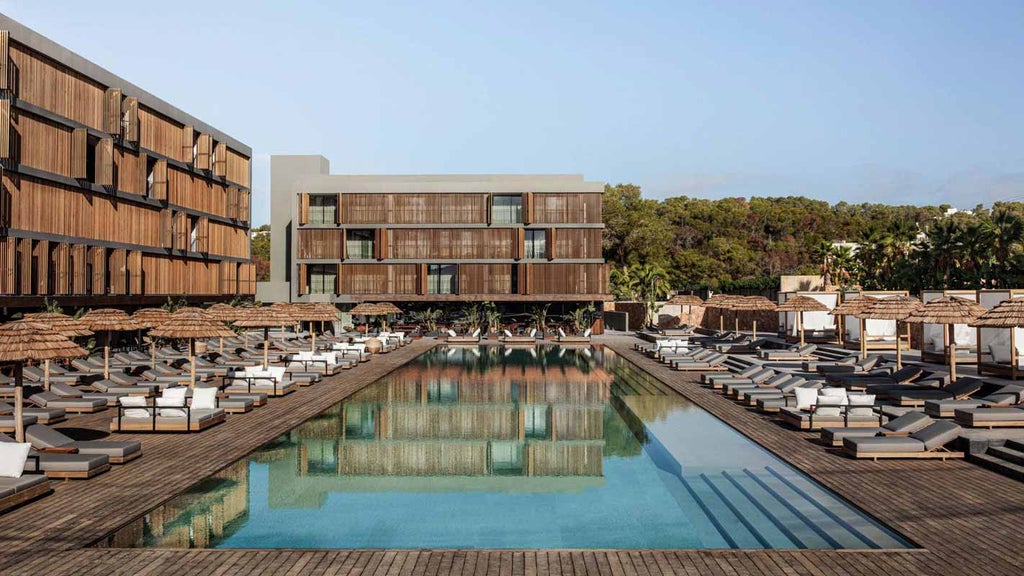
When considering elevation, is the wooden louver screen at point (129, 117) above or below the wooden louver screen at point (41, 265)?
above

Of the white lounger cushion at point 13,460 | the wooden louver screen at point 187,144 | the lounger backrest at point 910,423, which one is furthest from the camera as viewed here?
the wooden louver screen at point 187,144

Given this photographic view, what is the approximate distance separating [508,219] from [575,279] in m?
5.79

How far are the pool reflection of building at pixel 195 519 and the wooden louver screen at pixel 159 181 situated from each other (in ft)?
99.6

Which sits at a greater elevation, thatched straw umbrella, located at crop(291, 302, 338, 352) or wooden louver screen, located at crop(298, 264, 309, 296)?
wooden louver screen, located at crop(298, 264, 309, 296)

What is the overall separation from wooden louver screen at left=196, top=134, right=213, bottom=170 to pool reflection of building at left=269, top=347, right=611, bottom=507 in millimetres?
24380

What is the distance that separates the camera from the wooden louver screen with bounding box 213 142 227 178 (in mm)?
44438

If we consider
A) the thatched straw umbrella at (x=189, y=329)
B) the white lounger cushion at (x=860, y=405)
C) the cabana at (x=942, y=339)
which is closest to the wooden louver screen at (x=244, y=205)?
the thatched straw umbrella at (x=189, y=329)

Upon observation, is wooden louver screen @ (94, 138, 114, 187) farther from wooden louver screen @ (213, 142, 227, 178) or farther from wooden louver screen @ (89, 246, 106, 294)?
wooden louver screen @ (213, 142, 227, 178)

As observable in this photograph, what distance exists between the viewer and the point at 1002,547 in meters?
8.02

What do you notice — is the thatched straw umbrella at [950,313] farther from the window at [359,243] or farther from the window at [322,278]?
the window at [322,278]

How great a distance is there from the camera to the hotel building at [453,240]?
166 ft

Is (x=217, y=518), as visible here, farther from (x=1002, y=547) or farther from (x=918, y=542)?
(x=1002, y=547)

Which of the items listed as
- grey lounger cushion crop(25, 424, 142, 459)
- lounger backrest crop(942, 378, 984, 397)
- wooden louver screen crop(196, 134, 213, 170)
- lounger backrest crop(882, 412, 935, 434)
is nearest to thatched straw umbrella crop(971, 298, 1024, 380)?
lounger backrest crop(942, 378, 984, 397)

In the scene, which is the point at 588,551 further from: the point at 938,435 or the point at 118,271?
the point at 118,271
